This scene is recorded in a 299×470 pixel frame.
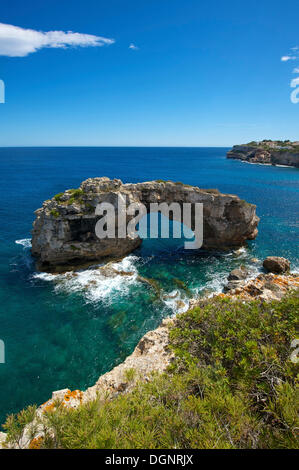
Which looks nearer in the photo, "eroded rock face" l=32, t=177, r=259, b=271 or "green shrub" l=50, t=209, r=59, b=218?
"green shrub" l=50, t=209, r=59, b=218

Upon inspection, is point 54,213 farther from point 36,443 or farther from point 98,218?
point 36,443

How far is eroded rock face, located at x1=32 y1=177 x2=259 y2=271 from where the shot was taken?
95.7 feet

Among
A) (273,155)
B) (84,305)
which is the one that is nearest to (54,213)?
(84,305)

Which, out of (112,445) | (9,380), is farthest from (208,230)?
(112,445)

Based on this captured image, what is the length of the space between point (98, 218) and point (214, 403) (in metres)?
25.9

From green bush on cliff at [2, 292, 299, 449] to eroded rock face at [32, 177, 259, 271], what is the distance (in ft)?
72.3

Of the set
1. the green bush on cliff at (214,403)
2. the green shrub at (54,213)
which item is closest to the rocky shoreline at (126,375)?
the green bush on cliff at (214,403)

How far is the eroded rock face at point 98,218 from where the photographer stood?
95.7 ft

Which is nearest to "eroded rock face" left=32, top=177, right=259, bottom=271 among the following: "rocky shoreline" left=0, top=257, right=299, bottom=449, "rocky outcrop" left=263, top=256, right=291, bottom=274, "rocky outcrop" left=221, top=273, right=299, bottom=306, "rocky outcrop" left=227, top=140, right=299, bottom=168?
"rocky outcrop" left=263, top=256, right=291, bottom=274

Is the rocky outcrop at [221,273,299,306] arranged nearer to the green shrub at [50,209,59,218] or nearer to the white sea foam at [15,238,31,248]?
the green shrub at [50,209,59,218]

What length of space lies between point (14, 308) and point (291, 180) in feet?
310

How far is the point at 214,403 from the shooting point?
23.9 feet
